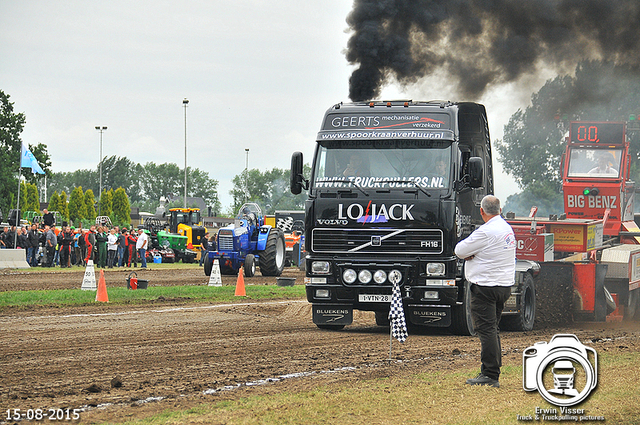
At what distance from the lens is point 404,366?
916cm

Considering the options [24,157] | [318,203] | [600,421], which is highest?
[24,157]

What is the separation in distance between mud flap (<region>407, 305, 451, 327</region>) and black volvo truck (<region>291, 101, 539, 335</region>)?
0.05 feet

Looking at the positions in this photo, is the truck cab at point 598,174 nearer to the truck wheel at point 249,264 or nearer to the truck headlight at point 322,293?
the truck headlight at point 322,293

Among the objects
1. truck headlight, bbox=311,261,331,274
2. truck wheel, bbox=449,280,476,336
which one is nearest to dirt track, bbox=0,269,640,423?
truck wheel, bbox=449,280,476,336

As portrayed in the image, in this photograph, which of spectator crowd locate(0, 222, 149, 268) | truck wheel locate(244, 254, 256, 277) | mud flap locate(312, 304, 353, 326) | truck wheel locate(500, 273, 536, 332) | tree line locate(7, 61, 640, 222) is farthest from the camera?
spectator crowd locate(0, 222, 149, 268)

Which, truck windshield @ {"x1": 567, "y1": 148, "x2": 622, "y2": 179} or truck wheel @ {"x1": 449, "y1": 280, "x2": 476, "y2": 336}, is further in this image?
truck windshield @ {"x1": 567, "y1": 148, "x2": 622, "y2": 179}

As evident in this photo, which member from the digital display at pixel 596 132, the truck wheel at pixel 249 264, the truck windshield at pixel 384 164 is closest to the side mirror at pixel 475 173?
the truck windshield at pixel 384 164

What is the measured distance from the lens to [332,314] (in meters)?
12.2

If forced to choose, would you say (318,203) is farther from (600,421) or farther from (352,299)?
(600,421)

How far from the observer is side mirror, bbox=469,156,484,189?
451 inches

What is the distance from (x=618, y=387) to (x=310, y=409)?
329 centimetres

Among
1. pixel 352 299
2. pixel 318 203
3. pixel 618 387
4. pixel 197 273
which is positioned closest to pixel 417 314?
pixel 352 299

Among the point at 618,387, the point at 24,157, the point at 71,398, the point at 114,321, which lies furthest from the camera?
the point at 24,157

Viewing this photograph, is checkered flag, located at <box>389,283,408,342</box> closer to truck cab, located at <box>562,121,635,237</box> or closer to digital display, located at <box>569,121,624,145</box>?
truck cab, located at <box>562,121,635,237</box>
